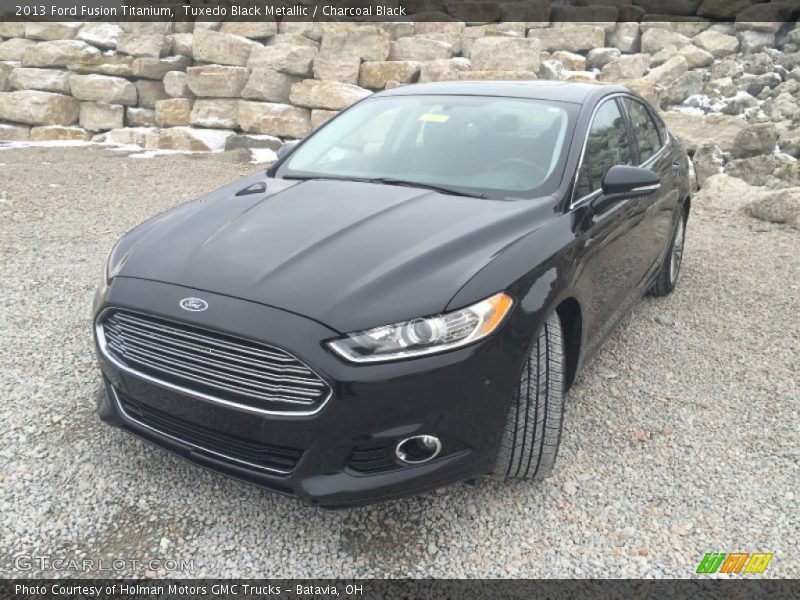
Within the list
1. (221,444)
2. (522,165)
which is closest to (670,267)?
(522,165)

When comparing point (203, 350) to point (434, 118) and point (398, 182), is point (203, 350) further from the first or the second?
point (434, 118)

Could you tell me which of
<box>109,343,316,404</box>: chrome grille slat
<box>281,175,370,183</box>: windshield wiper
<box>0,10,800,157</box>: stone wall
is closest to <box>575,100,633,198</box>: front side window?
<box>281,175,370,183</box>: windshield wiper

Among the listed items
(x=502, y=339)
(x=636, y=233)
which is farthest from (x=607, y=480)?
(x=636, y=233)

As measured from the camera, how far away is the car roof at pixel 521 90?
11.4ft

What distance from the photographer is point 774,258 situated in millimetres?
6238

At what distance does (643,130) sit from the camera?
4.24 m

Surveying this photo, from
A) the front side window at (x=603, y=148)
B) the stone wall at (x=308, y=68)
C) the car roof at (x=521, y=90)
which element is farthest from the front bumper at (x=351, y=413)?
the stone wall at (x=308, y=68)

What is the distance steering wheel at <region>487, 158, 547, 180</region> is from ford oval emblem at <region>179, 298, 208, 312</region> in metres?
1.66

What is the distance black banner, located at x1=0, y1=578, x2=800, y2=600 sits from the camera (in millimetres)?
2084

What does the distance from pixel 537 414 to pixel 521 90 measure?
2.08 meters

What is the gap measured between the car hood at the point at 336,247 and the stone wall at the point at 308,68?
10.0m

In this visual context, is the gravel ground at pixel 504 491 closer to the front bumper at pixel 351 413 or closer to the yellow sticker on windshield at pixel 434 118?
the front bumper at pixel 351 413

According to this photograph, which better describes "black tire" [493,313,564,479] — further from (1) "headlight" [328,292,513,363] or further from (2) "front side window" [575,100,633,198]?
(2) "front side window" [575,100,633,198]

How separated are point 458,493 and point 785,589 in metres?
1.22
